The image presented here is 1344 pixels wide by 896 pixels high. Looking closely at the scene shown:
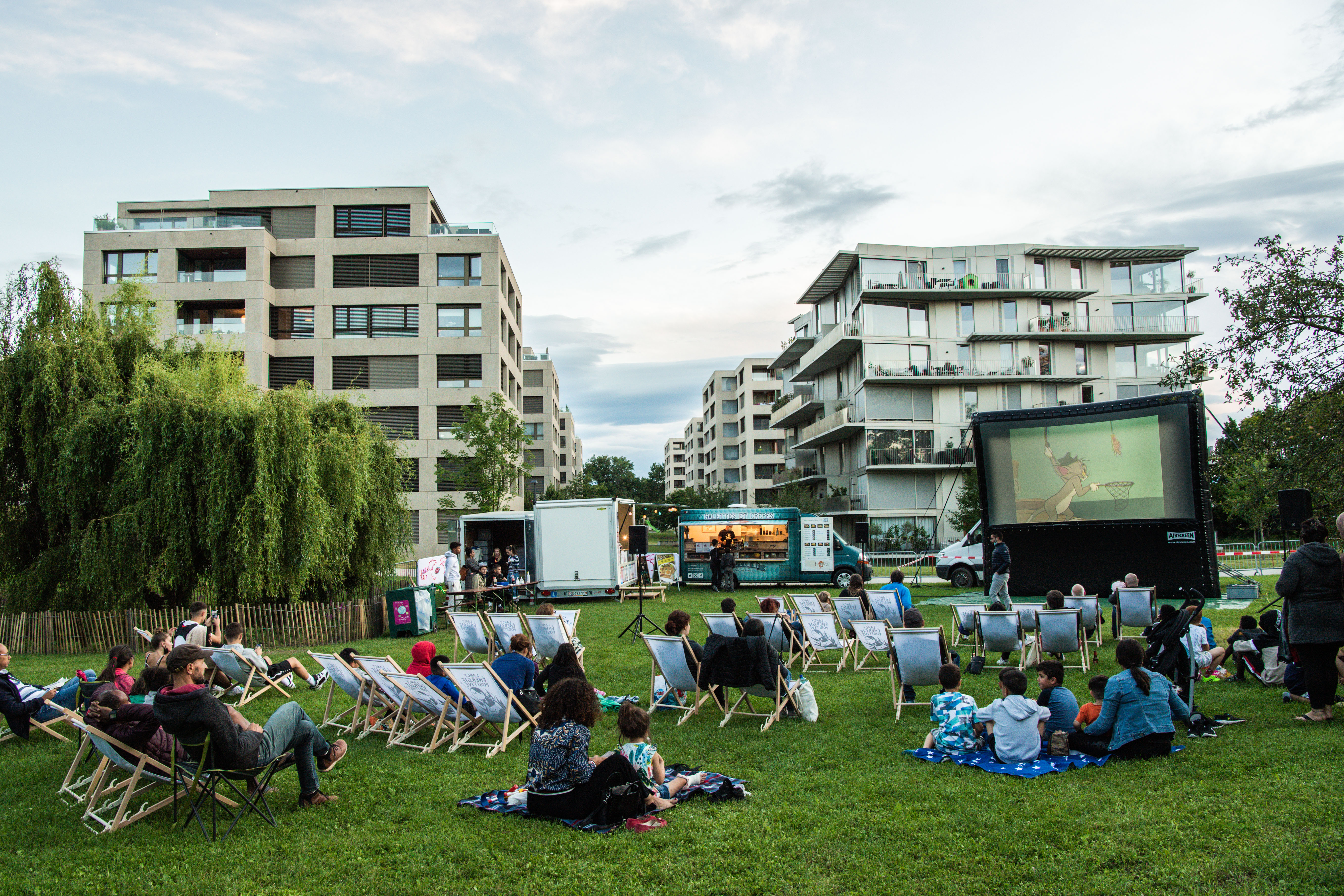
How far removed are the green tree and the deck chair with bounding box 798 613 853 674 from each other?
77.5ft

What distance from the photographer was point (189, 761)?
517 centimetres

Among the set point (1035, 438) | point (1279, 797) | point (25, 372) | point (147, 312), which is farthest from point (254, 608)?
point (1035, 438)

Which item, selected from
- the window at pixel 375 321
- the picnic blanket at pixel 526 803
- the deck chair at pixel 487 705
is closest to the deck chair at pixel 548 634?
the deck chair at pixel 487 705

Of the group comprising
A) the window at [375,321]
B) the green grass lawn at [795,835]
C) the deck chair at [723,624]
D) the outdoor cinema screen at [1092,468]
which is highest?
the window at [375,321]

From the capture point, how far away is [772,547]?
2305 cm

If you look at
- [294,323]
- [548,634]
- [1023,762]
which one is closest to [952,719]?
[1023,762]

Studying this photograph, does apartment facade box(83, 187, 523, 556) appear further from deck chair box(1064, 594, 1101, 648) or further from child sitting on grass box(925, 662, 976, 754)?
child sitting on grass box(925, 662, 976, 754)

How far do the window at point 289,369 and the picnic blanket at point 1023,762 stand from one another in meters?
35.2

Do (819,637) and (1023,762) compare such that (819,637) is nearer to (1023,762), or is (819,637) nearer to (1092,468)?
(1023,762)

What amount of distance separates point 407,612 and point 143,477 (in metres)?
4.91

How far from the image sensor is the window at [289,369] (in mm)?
35750

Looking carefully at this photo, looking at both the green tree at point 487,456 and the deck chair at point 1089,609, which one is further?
the green tree at point 487,456

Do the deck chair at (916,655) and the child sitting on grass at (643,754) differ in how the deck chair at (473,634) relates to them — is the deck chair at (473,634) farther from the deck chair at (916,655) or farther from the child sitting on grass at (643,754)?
the child sitting on grass at (643,754)

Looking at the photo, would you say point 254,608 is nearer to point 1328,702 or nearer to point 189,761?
point 189,761
